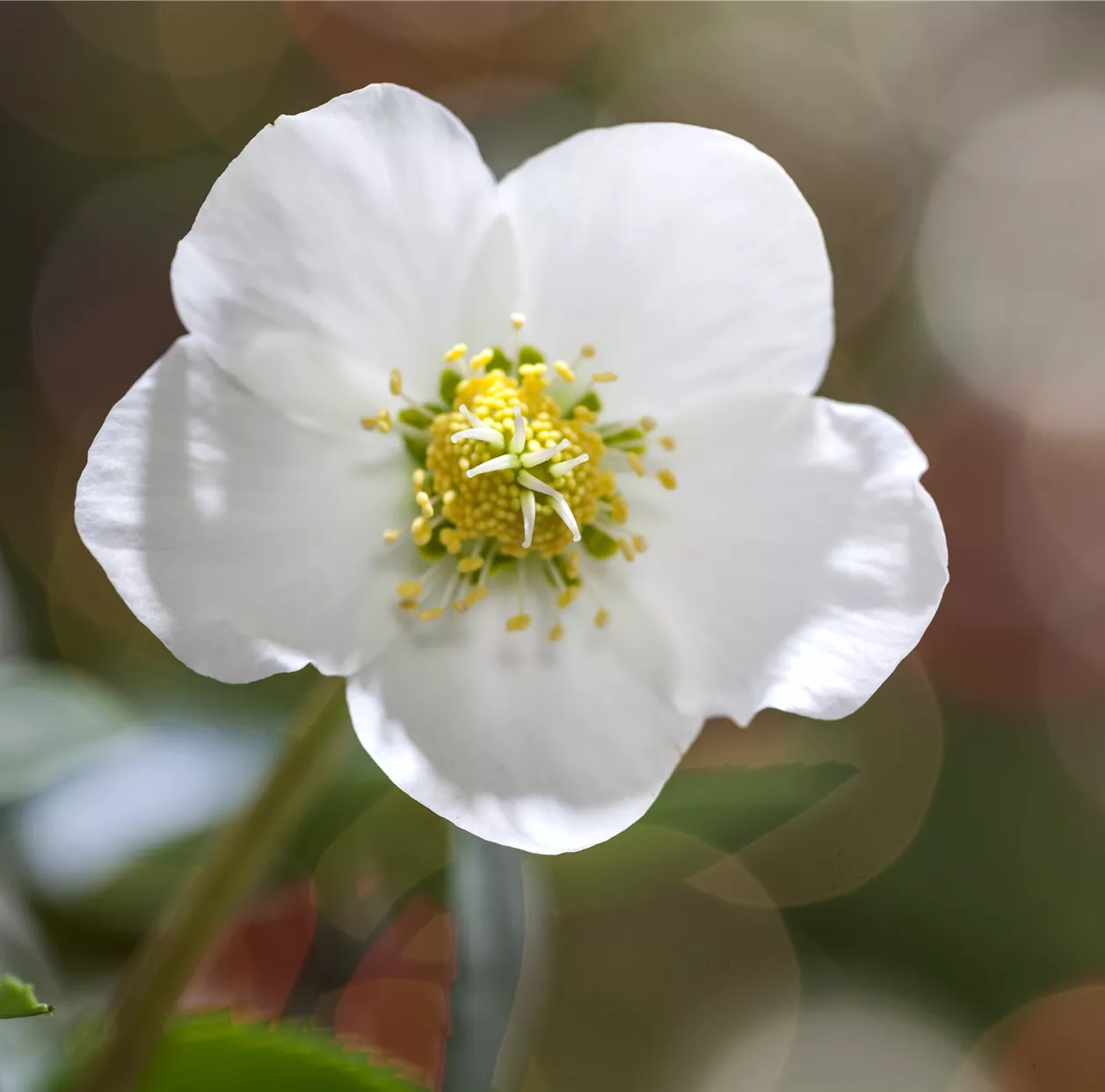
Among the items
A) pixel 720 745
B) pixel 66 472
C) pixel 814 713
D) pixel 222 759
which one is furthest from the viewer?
pixel 66 472

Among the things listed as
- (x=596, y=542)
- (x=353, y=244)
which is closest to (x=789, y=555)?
(x=596, y=542)

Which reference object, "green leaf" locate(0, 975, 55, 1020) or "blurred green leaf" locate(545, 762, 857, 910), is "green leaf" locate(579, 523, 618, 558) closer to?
"blurred green leaf" locate(545, 762, 857, 910)

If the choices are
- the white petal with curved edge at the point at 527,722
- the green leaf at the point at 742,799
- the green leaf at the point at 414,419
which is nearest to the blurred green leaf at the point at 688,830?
the green leaf at the point at 742,799

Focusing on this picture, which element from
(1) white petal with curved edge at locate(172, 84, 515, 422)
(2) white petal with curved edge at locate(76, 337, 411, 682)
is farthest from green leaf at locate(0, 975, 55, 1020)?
(1) white petal with curved edge at locate(172, 84, 515, 422)

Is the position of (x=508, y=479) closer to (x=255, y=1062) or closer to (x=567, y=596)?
(x=567, y=596)

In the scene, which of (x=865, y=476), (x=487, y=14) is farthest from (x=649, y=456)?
(x=487, y=14)

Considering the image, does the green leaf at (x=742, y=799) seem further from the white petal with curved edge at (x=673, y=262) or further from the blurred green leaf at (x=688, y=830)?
the white petal with curved edge at (x=673, y=262)

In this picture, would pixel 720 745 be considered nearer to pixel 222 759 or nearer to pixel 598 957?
pixel 598 957
